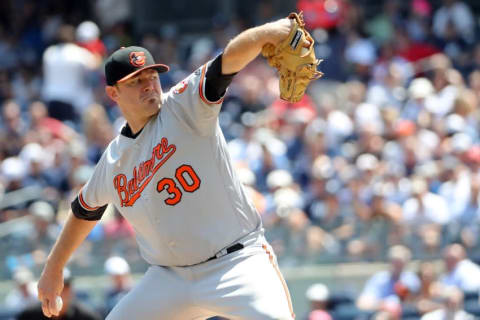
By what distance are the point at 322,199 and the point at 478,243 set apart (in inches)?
57.4

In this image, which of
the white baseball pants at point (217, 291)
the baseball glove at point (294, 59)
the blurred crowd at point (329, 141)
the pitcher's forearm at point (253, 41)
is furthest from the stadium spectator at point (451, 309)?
the pitcher's forearm at point (253, 41)

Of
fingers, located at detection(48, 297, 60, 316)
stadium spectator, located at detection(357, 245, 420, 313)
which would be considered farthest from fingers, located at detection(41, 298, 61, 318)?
stadium spectator, located at detection(357, 245, 420, 313)

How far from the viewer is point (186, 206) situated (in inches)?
190

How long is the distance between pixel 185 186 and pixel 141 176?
0.80ft

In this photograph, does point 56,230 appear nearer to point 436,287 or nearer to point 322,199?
point 322,199

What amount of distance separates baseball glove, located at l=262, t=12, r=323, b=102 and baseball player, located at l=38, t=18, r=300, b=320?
0.28 m

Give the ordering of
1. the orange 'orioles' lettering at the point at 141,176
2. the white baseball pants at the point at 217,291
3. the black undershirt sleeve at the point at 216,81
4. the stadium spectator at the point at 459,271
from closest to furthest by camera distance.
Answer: the black undershirt sleeve at the point at 216,81 < the white baseball pants at the point at 217,291 < the orange 'orioles' lettering at the point at 141,176 < the stadium spectator at the point at 459,271

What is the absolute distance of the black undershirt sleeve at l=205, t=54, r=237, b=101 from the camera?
4582 millimetres

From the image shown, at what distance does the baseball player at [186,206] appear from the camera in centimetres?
477

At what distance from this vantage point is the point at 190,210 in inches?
191

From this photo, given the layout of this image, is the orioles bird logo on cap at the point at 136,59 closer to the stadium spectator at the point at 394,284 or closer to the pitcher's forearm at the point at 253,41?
the pitcher's forearm at the point at 253,41

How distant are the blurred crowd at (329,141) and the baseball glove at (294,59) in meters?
4.13

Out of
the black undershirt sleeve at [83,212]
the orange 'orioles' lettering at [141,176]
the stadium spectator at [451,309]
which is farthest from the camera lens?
the stadium spectator at [451,309]

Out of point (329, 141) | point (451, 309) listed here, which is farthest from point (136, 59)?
point (329, 141)
